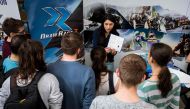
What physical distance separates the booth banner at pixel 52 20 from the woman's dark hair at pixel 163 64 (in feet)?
7.21

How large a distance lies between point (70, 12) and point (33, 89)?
2.55 meters

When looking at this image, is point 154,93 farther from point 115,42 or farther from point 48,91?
point 115,42

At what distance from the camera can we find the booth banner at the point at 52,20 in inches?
143

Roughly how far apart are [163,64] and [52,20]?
2.39 meters

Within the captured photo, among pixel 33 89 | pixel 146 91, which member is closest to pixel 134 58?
pixel 146 91

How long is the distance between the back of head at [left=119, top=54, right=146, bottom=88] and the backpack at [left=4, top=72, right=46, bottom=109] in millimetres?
667

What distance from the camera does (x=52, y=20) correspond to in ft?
12.8

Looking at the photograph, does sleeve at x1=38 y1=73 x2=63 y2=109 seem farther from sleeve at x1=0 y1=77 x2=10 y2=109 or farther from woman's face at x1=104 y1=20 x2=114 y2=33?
woman's face at x1=104 y1=20 x2=114 y2=33

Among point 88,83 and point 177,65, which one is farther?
point 177,65

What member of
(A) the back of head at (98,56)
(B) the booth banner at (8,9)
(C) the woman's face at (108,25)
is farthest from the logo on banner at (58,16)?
(A) the back of head at (98,56)

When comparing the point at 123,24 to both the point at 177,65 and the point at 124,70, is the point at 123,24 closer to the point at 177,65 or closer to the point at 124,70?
the point at 177,65

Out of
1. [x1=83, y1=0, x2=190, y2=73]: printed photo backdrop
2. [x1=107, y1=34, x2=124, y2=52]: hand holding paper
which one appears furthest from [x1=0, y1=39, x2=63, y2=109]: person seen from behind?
[x1=83, y1=0, x2=190, y2=73]: printed photo backdrop

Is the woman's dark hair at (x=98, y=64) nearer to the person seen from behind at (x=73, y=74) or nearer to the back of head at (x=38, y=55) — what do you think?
the person seen from behind at (x=73, y=74)

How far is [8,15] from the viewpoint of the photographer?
3598 mm
